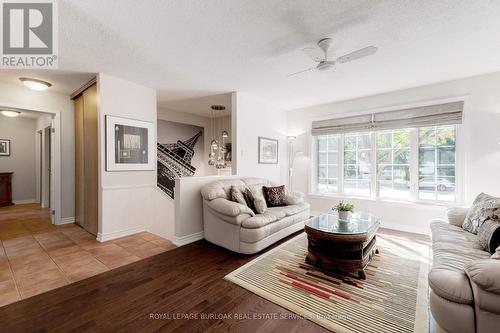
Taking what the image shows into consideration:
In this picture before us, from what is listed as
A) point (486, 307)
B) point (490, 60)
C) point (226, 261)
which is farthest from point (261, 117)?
point (486, 307)

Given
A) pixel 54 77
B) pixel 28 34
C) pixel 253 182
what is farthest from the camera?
pixel 253 182

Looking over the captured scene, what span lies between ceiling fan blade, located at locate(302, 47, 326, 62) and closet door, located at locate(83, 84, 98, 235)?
138 inches

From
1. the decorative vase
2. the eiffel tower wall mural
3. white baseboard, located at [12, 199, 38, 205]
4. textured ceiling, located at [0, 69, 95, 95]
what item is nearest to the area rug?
the decorative vase

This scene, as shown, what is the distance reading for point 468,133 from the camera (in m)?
3.61

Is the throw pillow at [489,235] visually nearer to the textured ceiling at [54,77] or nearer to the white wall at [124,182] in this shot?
the white wall at [124,182]

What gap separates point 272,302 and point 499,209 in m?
2.62

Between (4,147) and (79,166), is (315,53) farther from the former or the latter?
(4,147)

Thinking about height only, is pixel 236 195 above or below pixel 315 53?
below

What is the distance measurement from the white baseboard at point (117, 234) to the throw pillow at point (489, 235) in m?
4.75

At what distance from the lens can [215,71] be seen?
11.2 feet

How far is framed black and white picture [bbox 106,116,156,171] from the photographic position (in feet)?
11.7

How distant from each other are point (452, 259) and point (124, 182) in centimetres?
446

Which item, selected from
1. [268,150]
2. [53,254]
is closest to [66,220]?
[53,254]

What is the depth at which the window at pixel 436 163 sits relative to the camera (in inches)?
151
